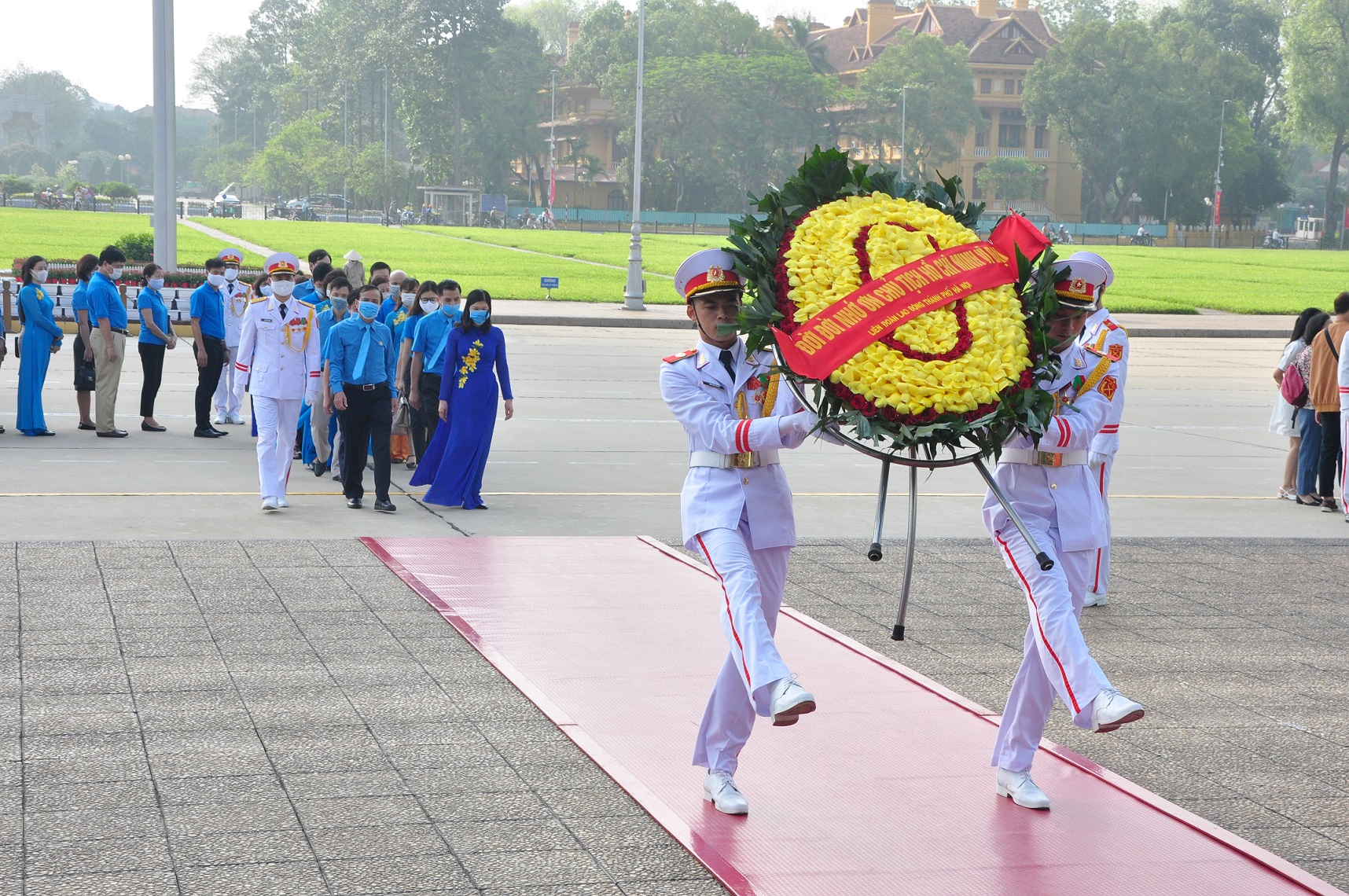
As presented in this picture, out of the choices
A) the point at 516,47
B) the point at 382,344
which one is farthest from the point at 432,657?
the point at 516,47

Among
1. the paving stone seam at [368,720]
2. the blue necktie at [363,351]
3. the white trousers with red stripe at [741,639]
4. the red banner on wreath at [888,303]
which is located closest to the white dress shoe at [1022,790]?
the white trousers with red stripe at [741,639]

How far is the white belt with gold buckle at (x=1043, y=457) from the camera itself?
541 centimetres

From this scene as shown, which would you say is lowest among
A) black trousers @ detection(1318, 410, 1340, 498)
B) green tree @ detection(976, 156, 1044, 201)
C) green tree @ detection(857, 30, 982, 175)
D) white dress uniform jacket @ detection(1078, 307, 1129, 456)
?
black trousers @ detection(1318, 410, 1340, 498)

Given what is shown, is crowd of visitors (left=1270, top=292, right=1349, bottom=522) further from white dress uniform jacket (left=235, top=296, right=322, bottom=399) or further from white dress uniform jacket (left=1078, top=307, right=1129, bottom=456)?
white dress uniform jacket (left=235, top=296, right=322, bottom=399)

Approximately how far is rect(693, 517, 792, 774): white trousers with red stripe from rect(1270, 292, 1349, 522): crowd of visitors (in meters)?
8.19

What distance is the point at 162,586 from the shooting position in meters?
8.71

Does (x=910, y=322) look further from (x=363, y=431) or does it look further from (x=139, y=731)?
(x=363, y=431)

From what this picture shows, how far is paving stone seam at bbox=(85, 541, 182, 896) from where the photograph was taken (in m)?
4.75

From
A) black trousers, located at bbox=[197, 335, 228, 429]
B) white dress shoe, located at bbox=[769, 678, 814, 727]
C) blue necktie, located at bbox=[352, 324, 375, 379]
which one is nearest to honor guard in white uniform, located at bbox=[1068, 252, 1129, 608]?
white dress shoe, located at bbox=[769, 678, 814, 727]

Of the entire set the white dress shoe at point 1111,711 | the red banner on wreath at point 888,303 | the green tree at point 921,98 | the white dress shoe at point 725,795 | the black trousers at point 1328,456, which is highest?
the green tree at point 921,98

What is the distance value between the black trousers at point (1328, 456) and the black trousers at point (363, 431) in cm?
820

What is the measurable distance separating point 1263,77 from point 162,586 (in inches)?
4657

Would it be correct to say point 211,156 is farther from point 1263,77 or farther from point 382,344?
point 382,344

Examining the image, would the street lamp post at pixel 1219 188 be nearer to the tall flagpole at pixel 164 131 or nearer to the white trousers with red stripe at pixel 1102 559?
the tall flagpole at pixel 164 131
